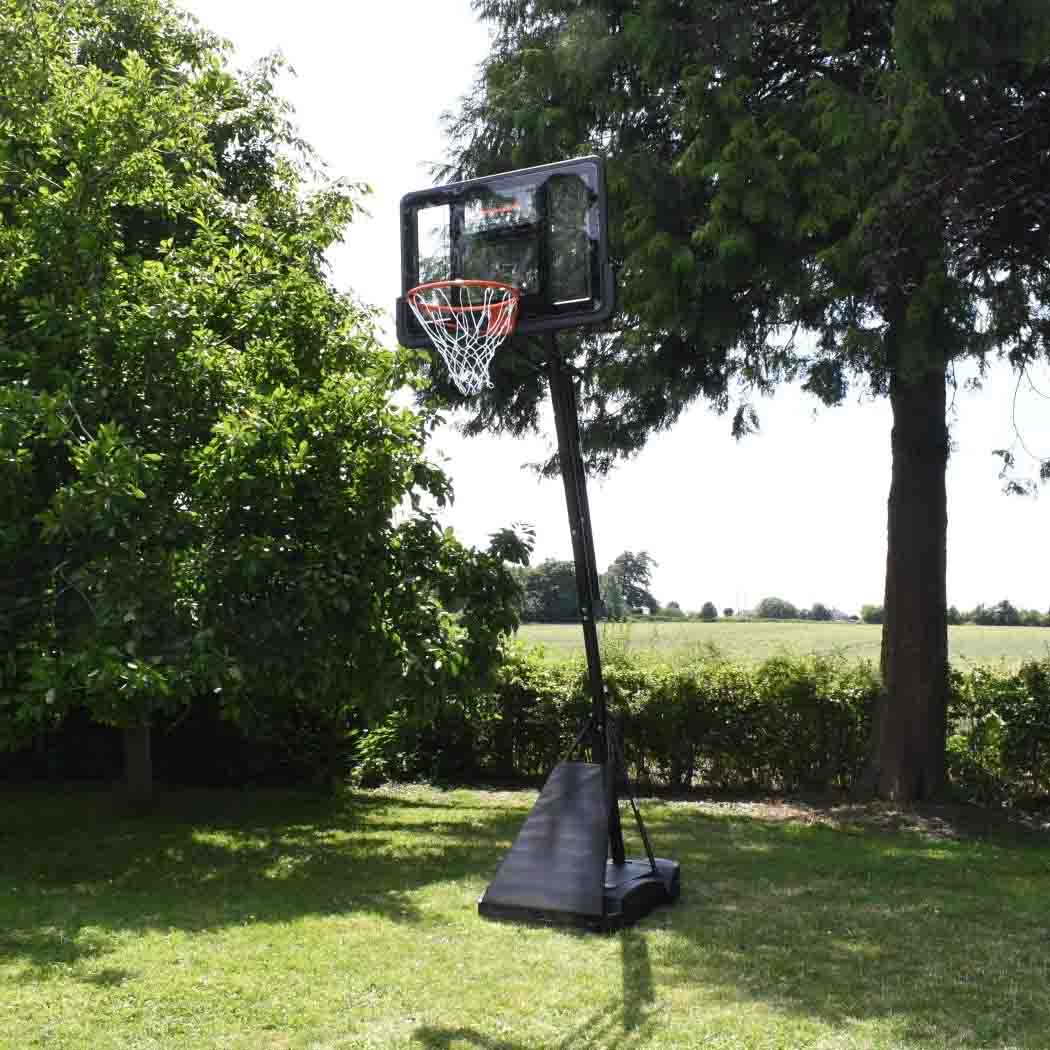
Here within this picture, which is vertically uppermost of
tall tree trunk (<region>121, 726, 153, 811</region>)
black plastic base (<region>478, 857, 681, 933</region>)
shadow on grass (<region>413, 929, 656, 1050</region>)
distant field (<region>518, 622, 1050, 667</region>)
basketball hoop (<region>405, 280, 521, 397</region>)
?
basketball hoop (<region>405, 280, 521, 397</region>)

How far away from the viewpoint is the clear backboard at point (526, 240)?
609 centimetres

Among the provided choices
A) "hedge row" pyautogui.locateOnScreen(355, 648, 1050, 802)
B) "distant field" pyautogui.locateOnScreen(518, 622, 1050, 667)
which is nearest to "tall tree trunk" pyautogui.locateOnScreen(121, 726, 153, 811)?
"hedge row" pyautogui.locateOnScreen(355, 648, 1050, 802)

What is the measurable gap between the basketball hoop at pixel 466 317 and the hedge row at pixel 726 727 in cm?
464

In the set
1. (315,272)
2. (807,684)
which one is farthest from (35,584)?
(807,684)

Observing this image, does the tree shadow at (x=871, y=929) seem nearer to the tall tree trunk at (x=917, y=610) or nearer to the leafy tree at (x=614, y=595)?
the tall tree trunk at (x=917, y=610)

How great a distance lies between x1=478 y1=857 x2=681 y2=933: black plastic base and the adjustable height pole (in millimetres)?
405

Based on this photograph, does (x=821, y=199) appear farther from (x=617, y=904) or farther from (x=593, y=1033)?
(x=593, y=1033)

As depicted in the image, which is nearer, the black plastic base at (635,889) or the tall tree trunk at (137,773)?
the black plastic base at (635,889)

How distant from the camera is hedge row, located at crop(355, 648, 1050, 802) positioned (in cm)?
1014

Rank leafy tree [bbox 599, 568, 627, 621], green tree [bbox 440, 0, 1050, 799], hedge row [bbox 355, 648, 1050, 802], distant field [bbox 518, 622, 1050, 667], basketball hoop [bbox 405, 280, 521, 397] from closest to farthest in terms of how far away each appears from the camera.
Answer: basketball hoop [bbox 405, 280, 521, 397], green tree [bbox 440, 0, 1050, 799], hedge row [bbox 355, 648, 1050, 802], distant field [bbox 518, 622, 1050, 667], leafy tree [bbox 599, 568, 627, 621]

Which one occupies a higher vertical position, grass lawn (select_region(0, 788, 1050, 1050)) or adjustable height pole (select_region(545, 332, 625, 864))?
adjustable height pole (select_region(545, 332, 625, 864))

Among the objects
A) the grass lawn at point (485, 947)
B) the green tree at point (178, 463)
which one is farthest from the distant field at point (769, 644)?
the green tree at point (178, 463)

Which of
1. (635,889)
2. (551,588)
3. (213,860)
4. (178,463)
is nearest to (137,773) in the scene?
(213,860)

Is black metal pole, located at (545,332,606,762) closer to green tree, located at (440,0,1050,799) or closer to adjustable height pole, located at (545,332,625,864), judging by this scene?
adjustable height pole, located at (545,332,625,864)
